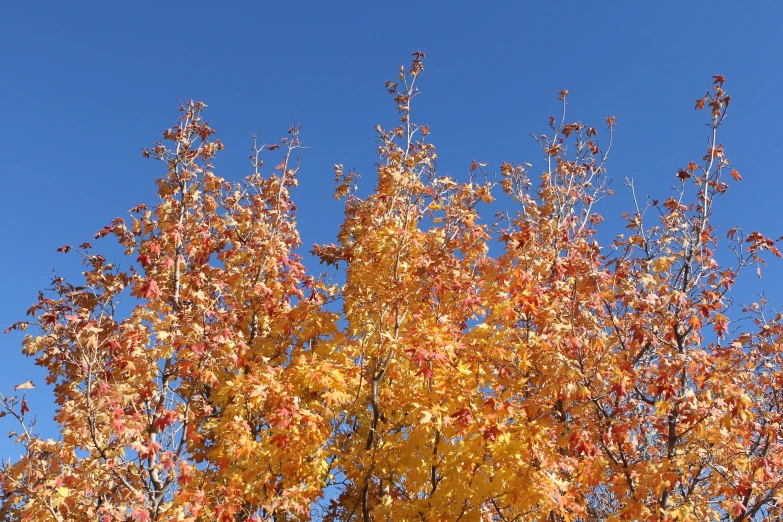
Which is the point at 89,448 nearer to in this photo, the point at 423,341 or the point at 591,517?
the point at 423,341

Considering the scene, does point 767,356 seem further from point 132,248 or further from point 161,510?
point 132,248

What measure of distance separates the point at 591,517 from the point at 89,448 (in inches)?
285

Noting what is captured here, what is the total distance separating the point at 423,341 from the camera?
6.82m

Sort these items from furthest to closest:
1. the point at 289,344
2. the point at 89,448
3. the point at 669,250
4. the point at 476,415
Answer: the point at 289,344 < the point at 669,250 < the point at 89,448 < the point at 476,415

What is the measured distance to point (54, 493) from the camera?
6992 mm

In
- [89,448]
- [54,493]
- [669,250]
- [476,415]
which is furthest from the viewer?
[669,250]

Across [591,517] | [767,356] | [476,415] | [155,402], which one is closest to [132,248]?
[155,402]

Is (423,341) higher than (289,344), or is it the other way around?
(289,344)

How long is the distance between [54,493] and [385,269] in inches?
203

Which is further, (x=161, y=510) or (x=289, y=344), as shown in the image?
(x=289, y=344)

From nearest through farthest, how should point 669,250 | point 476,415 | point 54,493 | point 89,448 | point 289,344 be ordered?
point 476,415
point 54,493
point 89,448
point 669,250
point 289,344

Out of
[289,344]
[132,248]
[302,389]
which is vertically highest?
[132,248]

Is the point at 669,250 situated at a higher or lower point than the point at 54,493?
higher

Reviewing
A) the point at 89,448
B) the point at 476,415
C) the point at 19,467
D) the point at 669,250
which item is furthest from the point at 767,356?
the point at 19,467
